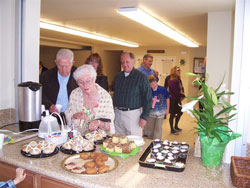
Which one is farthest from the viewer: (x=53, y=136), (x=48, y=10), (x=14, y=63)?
(x=48, y=10)

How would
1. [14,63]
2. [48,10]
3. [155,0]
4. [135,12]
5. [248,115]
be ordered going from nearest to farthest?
[248,115] → [14,63] → [155,0] → [135,12] → [48,10]

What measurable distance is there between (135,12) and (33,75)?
194cm

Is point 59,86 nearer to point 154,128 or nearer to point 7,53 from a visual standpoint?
point 7,53

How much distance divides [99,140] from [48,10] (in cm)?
308

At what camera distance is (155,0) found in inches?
132

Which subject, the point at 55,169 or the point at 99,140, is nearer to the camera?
the point at 55,169

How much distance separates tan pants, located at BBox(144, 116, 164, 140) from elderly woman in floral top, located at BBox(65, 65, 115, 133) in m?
1.71

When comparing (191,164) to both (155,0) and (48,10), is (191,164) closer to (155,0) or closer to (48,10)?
(155,0)

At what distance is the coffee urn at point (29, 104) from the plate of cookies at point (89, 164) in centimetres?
78

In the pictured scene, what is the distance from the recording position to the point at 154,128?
4.22 m

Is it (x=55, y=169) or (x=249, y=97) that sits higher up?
(x=249, y=97)

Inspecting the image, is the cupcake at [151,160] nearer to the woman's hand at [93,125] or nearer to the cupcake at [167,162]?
the cupcake at [167,162]

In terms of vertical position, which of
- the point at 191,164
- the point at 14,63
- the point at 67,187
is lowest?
the point at 67,187

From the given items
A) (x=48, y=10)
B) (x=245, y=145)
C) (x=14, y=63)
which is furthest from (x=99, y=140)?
(x=48, y=10)
